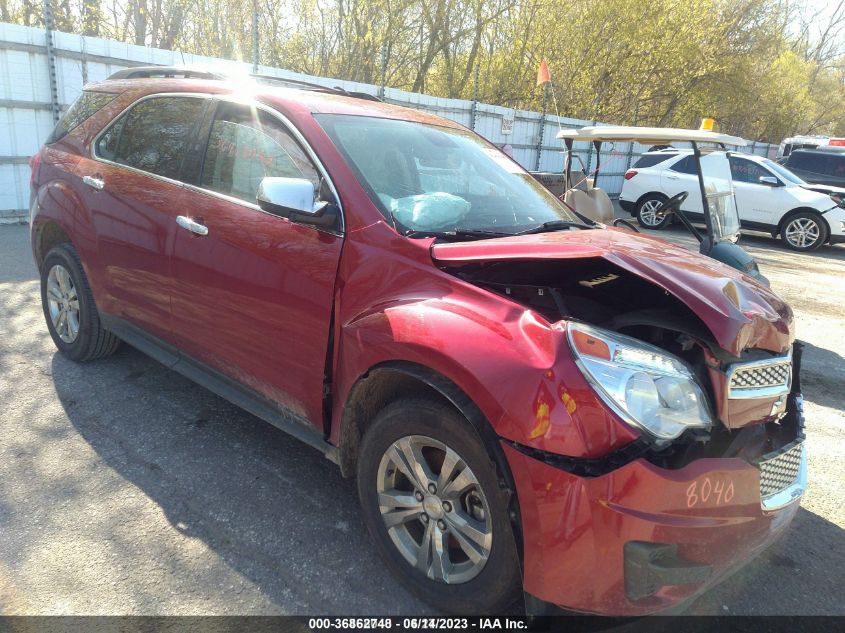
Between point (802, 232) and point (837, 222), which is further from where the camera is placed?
point (802, 232)

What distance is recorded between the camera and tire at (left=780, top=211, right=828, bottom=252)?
12.6m

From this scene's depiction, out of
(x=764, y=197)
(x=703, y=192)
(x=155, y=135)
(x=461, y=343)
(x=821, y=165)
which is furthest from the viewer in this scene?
(x=821, y=165)

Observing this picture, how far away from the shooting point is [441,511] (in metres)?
2.20

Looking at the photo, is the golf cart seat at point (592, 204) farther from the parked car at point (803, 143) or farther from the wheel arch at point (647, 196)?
the parked car at point (803, 143)

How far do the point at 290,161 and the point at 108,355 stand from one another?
2.36 m

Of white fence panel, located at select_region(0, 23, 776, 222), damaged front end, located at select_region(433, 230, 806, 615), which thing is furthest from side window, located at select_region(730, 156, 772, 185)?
damaged front end, located at select_region(433, 230, 806, 615)

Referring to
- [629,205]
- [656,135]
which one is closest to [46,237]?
[656,135]

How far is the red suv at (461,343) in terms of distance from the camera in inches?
72.1

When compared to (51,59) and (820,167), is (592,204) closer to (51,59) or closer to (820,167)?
(51,59)

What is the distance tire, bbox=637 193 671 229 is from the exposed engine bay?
11785mm

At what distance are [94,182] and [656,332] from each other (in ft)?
11.0

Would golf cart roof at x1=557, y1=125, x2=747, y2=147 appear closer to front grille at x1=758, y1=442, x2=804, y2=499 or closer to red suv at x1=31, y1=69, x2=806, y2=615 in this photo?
red suv at x1=31, y1=69, x2=806, y2=615

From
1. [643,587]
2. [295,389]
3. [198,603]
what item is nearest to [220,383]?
[295,389]

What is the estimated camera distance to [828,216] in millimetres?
12453
